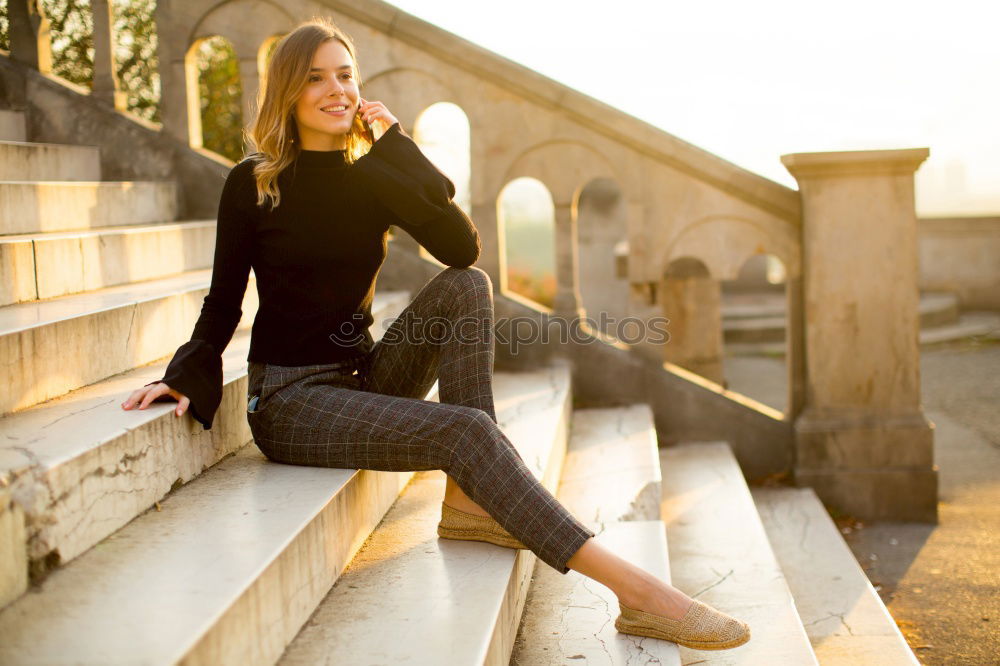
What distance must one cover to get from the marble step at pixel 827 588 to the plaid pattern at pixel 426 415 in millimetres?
1155

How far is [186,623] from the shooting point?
162cm

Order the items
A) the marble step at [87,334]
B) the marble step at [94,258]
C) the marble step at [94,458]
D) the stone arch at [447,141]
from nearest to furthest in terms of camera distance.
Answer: the marble step at [94,458] < the marble step at [87,334] < the marble step at [94,258] < the stone arch at [447,141]

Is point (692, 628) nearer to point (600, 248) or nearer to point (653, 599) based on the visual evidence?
point (653, 599)

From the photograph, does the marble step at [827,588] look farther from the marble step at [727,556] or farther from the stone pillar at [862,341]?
the stone pillar at [862,341]

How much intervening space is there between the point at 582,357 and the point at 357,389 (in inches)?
89.3

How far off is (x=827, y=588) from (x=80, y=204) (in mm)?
3089

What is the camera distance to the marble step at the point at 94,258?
2.79 m

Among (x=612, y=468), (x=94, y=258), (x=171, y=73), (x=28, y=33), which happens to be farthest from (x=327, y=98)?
(x=28, y=33)

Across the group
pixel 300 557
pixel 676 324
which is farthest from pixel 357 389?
pixel 676 324

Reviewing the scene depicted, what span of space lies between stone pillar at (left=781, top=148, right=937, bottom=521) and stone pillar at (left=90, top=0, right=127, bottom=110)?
128 inches

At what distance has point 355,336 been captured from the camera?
2701 millimetres

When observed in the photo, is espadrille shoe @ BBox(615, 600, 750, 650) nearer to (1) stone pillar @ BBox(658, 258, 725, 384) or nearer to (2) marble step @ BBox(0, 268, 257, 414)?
(2) marble step @ BBox(0, 268, 257, 414)

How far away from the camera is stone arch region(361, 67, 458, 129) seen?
4.76 meters

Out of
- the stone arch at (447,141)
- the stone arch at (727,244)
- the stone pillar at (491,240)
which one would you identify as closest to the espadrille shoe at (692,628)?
the stone arch at (727,244)
